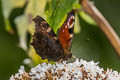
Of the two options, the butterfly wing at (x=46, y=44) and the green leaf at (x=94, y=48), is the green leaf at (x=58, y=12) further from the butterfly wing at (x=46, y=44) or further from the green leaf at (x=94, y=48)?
the green leaf at (x=94, y=48)

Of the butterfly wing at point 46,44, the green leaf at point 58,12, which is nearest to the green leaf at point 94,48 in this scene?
the butterfly wing at point 46,44

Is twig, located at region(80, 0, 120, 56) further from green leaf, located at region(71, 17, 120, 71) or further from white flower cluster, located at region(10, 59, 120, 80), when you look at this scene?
green leaf, located at region(71, 17, 120, 71)

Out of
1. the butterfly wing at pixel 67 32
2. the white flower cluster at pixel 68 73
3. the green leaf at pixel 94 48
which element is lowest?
the white flower cluster at pixel 68 73

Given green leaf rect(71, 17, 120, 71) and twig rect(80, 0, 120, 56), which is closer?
twig rect(80, 0, 120, 56)

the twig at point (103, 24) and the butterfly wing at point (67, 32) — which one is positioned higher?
the twig at point (103, 24)

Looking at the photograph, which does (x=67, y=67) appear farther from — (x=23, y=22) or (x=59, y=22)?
(x=23, y=22)

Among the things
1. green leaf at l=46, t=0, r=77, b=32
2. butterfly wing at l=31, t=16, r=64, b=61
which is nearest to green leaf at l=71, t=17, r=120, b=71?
butterfly wing at l=31, t=16, r=64, b=61
